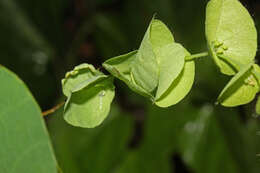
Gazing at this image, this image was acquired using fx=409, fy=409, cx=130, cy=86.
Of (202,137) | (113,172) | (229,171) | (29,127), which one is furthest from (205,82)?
(29,127)

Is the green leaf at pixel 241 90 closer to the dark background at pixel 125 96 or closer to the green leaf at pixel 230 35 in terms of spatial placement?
the green leaf at pixel 230 35

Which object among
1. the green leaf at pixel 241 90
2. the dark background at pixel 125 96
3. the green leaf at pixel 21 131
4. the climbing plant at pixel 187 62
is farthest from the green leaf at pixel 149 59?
the dark background at pixel 125 96

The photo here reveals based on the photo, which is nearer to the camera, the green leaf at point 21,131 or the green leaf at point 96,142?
the green leaf at point 21,131

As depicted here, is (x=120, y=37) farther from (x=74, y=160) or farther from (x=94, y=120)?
(x=94, y=120)

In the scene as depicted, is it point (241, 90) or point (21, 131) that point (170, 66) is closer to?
point (241, 90)

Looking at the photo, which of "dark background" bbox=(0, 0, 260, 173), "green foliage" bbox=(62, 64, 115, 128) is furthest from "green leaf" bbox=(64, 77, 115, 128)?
"dark background" bbox=(0, 0, 260, 173)
